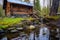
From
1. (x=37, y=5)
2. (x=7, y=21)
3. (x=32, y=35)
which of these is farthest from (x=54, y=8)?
(x=7, y=21)

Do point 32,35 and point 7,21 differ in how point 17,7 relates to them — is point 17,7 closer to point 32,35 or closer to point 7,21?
point 7,21

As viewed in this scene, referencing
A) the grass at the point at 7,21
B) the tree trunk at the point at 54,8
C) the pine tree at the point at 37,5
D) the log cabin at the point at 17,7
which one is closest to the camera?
the grass at the point at 7,21

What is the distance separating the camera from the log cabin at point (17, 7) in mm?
1840

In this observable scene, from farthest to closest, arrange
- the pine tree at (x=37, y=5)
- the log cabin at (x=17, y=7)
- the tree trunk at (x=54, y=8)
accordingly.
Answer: the tree trunk at (x=54, y=8) < the pine tree at (x=37, y=5) < the log cabin at (x=17, y=7)

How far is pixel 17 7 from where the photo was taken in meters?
1.96

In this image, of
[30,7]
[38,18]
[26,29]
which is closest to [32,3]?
[30,7]

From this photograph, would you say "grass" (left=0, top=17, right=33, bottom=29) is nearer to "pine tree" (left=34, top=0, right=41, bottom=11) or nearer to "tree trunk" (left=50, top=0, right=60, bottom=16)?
"pine tree" (left=34, top=0, right=41, bottom=11)

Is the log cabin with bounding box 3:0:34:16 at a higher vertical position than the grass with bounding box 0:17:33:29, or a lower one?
higher

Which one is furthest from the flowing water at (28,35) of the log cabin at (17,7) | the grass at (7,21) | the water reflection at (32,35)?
the log cabin at (17,7)

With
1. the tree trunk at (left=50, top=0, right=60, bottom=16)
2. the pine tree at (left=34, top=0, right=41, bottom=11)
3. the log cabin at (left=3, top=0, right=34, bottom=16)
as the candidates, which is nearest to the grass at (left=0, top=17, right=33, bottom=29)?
the log cabin at (left=3, top=0, right=34, bottom=16)

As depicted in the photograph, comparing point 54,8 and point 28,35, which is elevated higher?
point 54,8

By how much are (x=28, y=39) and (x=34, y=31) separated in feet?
0.54

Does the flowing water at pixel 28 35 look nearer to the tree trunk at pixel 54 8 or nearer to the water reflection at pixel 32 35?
the water reflection at pixel 32 35

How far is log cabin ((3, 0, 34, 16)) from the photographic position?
184cm
